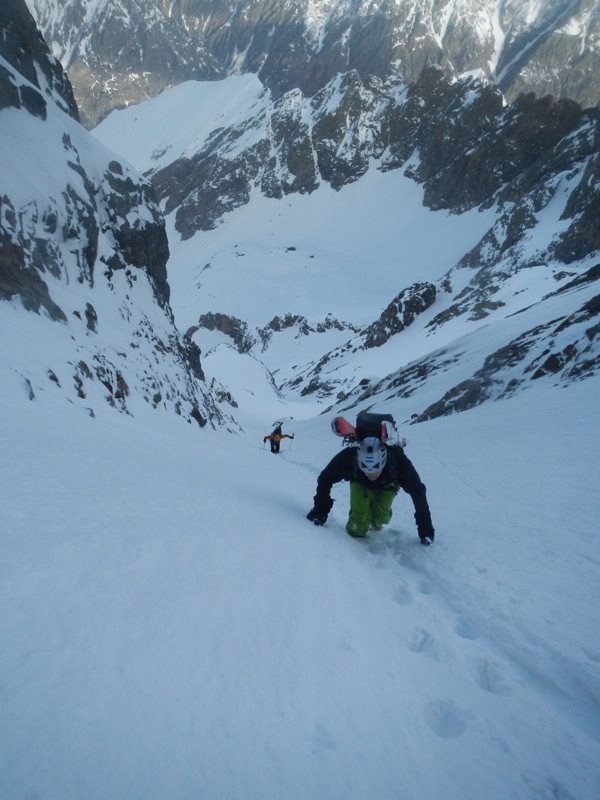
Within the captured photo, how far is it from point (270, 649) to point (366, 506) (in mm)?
→ 2226

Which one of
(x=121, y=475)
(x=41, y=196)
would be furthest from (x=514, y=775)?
(x=41, y=196)

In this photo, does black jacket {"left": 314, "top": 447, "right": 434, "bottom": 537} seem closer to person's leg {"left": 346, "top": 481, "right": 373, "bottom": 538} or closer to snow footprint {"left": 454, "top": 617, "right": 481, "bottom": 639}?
person's leg {"left": 346, "top": 481, "right": 373, "bottom": 538}

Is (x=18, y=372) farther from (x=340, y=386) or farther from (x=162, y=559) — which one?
(x=340, y=386)

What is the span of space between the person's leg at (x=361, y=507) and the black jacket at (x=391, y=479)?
0.09 meters

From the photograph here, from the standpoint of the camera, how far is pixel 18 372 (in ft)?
21.6

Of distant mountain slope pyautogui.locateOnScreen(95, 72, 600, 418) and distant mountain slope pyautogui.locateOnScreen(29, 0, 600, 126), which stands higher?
distant mountain slope pyautogui.locateOnScreen(29, 0, 600, 126)

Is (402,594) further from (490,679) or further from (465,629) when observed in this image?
(490,679)

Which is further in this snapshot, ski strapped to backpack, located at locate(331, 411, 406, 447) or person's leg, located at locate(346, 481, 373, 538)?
person's leg, located at locate(346, 481, 373, 538)

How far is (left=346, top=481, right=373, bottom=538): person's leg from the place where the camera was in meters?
4.12

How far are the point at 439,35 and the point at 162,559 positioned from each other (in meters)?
182

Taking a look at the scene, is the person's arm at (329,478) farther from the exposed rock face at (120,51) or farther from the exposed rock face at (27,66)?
the exposed rock face at (120,51)

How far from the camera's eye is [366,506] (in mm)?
4121

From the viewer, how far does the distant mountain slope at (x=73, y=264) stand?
9109 mm

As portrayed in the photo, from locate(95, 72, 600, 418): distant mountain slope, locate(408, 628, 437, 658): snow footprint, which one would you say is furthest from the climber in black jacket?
locate(95, 72, 600, 418): distant mountain slope
